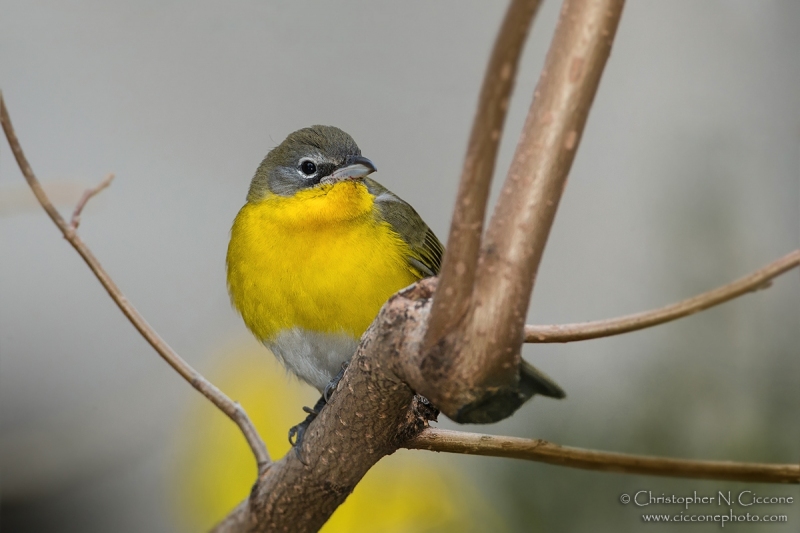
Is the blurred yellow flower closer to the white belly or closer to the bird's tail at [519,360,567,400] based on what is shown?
the white belly

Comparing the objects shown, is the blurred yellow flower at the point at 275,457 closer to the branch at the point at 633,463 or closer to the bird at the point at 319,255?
the bird at the point at 319,255

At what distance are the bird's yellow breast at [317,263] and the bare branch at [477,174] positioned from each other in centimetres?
73

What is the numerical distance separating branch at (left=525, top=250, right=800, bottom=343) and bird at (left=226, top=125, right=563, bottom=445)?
0.73m

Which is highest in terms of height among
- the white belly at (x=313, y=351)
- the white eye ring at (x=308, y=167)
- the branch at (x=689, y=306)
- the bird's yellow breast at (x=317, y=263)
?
the branch at (x=689, y=306)

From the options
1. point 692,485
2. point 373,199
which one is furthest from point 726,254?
point 373,199

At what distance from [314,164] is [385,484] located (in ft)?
2.52

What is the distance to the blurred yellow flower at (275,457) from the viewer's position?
6.30ft

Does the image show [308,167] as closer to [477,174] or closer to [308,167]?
[308,167]

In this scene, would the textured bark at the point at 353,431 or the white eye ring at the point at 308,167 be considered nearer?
the textured bark at the point at 353,431

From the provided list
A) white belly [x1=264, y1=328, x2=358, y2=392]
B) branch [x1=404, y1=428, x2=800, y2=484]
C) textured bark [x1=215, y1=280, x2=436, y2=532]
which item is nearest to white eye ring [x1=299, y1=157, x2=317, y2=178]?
white belly [x1=264, y1=328, x2=358, y2=392]

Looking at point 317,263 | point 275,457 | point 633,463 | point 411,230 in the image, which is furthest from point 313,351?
point 633,463

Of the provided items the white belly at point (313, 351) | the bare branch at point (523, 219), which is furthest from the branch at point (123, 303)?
the bare branch at point (523, 219)

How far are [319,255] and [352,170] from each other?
23 centimetres

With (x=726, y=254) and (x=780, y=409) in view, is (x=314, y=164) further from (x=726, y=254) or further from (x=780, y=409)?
(x=780, y=409)
